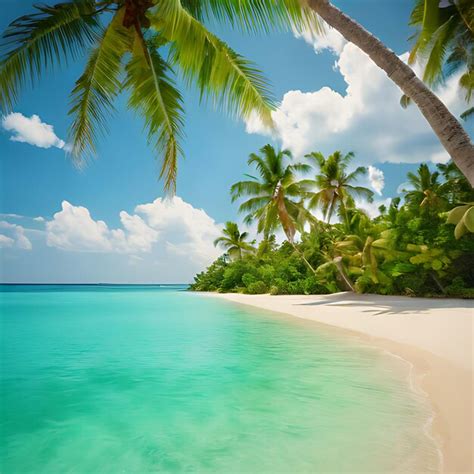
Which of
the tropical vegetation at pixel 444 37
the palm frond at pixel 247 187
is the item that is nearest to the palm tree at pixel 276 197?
the palm frond at pixel 247 187

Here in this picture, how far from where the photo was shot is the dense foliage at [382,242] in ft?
42.9

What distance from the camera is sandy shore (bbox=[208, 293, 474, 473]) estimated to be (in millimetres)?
2706

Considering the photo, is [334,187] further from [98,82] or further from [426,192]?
[98,82]

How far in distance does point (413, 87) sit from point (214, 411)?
359 centimetres

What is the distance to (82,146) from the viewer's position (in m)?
5.86

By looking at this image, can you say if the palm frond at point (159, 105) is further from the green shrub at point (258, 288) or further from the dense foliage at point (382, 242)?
the green shrub at point (258, 288)

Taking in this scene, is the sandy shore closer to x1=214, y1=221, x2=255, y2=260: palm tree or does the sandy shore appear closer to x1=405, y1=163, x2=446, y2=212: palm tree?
x1=405, y1=163, x2=446, y2=212: palm tree

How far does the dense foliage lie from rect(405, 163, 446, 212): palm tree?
0.13 feet

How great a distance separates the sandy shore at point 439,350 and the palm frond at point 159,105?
466 cm

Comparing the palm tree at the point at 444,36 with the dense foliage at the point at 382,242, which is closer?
the palm tree at the point at 444,36

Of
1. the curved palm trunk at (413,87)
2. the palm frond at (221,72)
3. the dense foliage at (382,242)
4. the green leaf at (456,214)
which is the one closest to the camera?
the curved palm trunk at (413,87)

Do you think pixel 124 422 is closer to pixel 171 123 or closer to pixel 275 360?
pixel 275 360

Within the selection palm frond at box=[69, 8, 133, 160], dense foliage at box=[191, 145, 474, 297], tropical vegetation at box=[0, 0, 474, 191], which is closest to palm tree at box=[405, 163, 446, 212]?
dense foliage at box=[191, 145, 474, 297]

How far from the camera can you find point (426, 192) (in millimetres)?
16312
